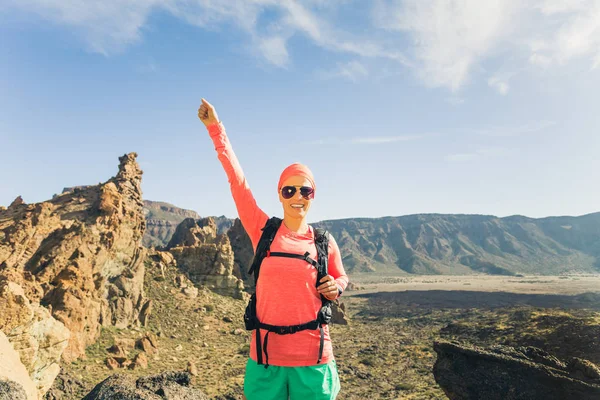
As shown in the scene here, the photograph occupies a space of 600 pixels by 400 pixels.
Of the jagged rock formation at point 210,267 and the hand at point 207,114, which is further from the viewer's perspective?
the jagged rock formation at point 210,267

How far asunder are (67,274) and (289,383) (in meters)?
20.6

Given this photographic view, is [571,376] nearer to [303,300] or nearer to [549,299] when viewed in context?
[303,300]

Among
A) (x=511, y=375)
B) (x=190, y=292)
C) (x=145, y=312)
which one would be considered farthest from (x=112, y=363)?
(x=511, y=375)

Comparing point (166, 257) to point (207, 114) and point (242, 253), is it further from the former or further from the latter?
point (207, 114)

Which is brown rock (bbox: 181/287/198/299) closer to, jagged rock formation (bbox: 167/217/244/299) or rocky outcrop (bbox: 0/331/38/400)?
jagged rock formation (bbox: 167/217/244/299)

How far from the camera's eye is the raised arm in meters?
3.40

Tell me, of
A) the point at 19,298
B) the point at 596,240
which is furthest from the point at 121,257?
the point at 596,240

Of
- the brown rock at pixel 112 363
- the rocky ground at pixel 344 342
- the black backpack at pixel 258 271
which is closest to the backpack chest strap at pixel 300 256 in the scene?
the black backpack at pixel 258 271

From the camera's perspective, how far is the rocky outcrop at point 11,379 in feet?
14.0

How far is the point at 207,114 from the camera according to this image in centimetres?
357

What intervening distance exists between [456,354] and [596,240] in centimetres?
24422

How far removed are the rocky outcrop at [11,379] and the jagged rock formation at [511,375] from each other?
973 cm

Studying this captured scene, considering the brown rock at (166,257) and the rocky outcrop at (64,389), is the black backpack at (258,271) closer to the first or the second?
the rocky outcrop at (64,389)

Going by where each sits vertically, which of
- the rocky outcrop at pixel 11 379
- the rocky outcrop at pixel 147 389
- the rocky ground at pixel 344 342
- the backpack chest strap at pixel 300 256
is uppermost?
the backpack chest strap at pixel 300 256
